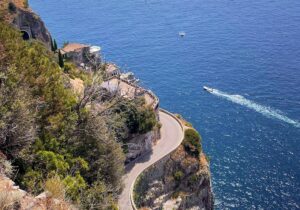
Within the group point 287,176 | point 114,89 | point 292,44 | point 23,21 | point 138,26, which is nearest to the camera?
point 114,89

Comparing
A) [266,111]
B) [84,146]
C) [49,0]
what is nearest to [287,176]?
[266,111]

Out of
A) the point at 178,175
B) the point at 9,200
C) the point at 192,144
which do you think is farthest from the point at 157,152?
the point at 9,200

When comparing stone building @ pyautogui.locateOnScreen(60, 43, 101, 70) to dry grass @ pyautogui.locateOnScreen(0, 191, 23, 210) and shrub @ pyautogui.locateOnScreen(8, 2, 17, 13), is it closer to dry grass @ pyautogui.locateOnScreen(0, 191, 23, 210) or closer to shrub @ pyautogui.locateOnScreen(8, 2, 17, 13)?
shrub @ pyautogui.locateOnScreen(8, 2, 17, 13)

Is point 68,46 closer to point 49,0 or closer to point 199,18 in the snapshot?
point 199,18

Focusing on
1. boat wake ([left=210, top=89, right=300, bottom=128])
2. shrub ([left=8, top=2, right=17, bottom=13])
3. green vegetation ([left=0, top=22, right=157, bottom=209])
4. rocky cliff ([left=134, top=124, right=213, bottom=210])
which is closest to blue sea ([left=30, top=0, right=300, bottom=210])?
boat wake ([left=210, top=89, right=300, bottom=128])

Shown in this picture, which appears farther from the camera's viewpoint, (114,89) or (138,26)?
(138,26)

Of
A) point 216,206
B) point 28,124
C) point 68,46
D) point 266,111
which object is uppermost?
point 28,124

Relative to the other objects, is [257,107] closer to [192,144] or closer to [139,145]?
[192,144]
